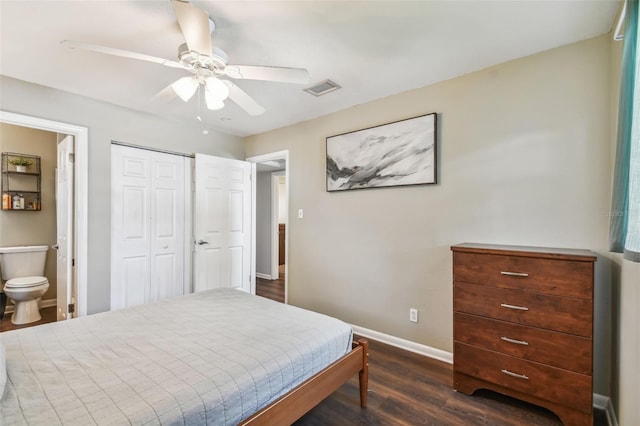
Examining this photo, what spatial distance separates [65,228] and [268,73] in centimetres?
272

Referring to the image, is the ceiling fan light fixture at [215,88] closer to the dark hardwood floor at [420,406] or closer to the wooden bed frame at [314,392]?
the wooden bed frame at [314,392]

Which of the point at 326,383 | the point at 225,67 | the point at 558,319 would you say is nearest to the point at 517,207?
the point at 558,319

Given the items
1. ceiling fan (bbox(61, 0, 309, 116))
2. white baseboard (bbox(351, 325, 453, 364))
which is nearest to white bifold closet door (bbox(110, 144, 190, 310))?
ceiling fan (bbox(61, 0, 309, 116))

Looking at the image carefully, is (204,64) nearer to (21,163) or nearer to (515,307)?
(515,307)

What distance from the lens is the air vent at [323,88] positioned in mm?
2633

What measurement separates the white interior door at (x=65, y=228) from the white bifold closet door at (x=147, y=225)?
34 cm

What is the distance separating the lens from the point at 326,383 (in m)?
1.66

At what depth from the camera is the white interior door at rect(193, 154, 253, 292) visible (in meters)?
3.71

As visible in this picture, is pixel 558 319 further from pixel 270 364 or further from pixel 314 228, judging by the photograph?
pixel 314 228

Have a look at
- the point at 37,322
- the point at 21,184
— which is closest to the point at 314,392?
the point at 37,322

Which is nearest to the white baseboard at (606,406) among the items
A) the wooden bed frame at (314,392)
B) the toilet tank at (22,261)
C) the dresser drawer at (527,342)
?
the dresser drawer at (527,342)

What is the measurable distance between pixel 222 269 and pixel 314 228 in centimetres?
138

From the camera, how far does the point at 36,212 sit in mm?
3910

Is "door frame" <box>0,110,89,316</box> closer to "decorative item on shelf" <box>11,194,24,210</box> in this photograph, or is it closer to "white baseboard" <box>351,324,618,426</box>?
"decorative item on shelf" <box>11,194,24,210</box>
